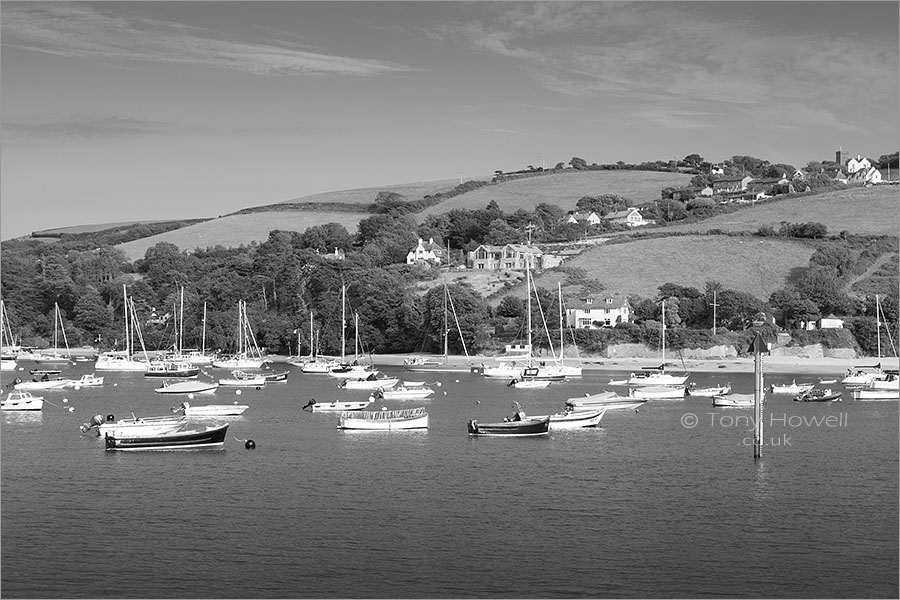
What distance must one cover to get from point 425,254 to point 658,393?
8487 cm

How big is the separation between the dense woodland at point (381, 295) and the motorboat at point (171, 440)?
6019 cm

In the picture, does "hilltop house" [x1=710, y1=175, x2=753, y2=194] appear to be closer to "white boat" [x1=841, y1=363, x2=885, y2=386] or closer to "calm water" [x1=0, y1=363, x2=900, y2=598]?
"white boat" [x1=841, y1=363, x2=885, y2=386]

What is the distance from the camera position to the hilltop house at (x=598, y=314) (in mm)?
117500

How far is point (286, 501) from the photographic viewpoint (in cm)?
3916

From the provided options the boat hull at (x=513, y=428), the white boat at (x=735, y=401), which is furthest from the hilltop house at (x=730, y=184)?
the boat hull at (x=513, y=428)

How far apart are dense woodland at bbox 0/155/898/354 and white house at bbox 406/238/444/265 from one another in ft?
5.50

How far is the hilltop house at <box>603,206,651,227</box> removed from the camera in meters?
169

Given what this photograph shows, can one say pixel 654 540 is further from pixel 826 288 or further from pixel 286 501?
pixel 826 288

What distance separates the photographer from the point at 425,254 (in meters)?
158

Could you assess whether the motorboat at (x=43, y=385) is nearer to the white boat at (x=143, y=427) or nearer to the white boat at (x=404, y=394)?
the white boat at (x=404, y=394)

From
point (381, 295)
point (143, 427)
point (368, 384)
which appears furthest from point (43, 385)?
point (381, 295)

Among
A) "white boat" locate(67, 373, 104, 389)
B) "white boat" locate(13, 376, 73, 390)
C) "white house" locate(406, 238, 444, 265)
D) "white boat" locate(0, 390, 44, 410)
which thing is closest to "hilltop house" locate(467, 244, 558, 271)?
"white house" locate(406, 238, 444, 265)

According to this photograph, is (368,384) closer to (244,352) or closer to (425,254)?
(244,352)

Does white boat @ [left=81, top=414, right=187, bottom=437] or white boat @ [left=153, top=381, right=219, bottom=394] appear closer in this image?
white boat @ [left=81, top=414, right=187, bottom=437]
